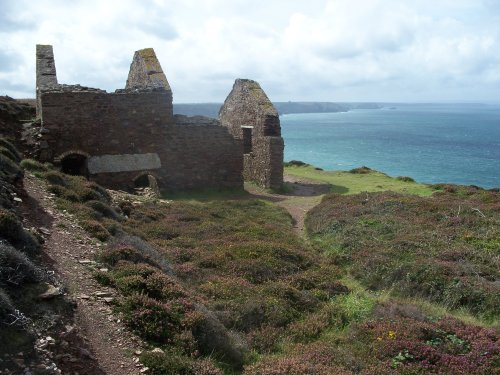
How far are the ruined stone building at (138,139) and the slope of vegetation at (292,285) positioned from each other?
3.46 metres

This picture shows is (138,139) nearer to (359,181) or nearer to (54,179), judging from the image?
(54,179)

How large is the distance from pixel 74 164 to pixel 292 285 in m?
14.2

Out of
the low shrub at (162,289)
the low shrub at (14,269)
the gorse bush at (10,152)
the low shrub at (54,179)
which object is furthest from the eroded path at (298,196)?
the low shrub at (14,269)

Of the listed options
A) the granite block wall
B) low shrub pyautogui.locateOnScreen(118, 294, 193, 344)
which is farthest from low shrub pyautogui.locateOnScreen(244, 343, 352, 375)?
the granite block wall

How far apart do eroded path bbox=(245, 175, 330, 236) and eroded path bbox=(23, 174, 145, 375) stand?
9.62 m

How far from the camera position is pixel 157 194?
842 inches

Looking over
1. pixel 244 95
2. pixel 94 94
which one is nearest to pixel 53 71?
pixel 94 94

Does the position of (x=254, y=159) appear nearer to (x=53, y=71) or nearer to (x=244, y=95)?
(x=244, y=95)

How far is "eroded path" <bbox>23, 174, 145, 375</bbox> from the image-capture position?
5.96 metres

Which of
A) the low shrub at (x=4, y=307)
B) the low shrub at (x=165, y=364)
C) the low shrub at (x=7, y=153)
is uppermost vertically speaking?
the low shrub at (x=7, y=153)

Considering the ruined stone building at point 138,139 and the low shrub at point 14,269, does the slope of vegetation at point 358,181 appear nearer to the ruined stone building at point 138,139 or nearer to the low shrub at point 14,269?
the ruined stone building at point 138,139

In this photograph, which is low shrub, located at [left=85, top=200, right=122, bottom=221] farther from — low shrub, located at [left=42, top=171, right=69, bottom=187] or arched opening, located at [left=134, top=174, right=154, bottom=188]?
arched opening, located at [left=134, top=174, right=154, bottom=188]

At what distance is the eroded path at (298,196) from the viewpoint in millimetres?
20828

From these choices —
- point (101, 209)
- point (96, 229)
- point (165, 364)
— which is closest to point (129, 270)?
point (165, 364)
